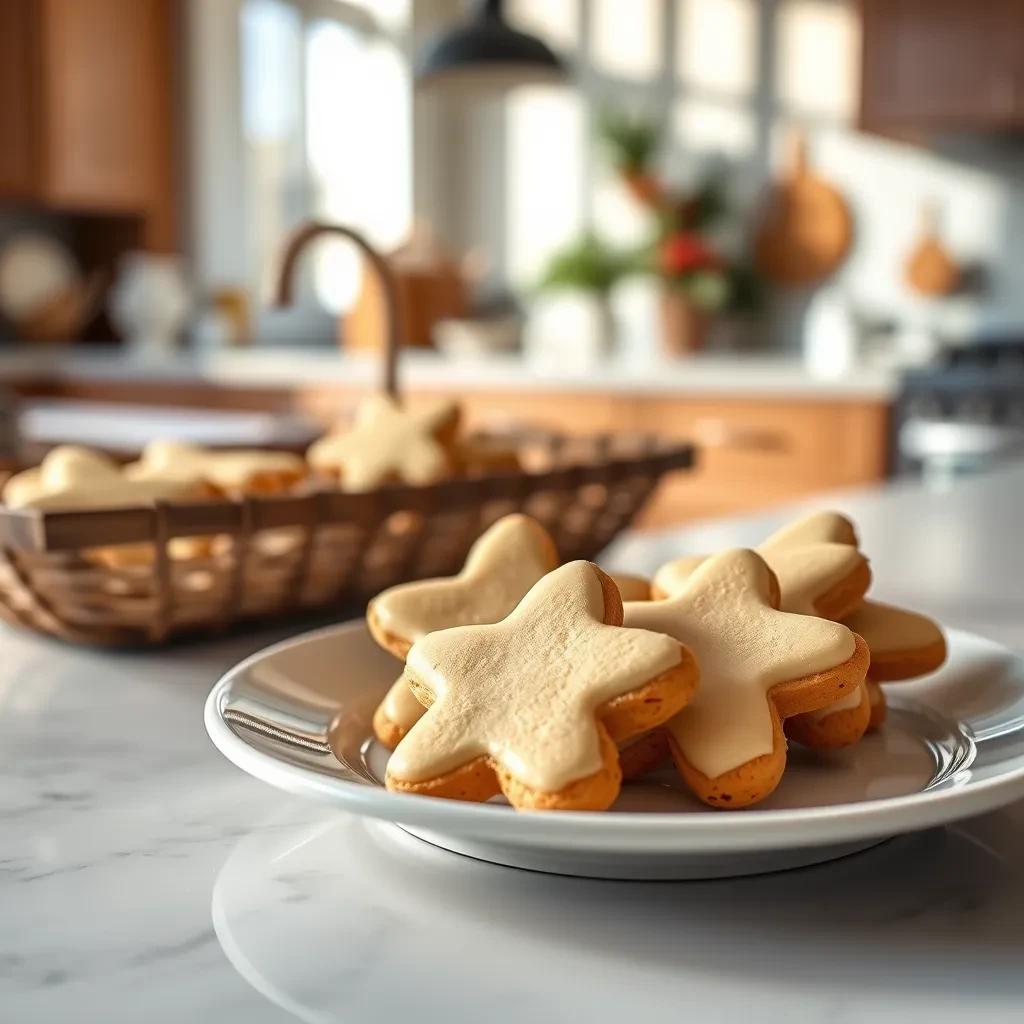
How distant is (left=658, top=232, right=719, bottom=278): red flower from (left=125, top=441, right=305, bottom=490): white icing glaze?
10.6 ft

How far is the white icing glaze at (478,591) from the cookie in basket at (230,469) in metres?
0.34

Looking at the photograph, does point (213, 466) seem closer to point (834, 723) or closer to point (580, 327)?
A: point (834, 723)

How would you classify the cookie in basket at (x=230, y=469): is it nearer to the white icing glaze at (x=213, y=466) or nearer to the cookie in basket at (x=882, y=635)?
the white icing glaze at (x=213, y=466)

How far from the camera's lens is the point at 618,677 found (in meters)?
0.43

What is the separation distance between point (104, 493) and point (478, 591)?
0.34m

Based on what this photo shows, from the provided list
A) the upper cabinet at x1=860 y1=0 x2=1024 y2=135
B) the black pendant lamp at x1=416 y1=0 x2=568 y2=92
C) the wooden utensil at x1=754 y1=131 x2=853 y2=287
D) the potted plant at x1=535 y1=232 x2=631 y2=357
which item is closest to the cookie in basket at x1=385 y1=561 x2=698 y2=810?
the black pendant lamp at x1=416 y1=0 x2=568 y2=92

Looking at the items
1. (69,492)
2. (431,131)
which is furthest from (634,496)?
(431,131)

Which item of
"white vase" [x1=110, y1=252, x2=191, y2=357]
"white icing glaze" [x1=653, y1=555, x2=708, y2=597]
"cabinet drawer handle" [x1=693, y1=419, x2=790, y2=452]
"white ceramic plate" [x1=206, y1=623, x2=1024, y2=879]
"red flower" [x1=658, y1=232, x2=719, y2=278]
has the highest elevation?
"red flower" [x1=658, y1=232, x2=719, y2=278]

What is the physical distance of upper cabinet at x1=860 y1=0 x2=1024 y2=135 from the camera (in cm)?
347

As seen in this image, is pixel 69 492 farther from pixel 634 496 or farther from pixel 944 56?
pixel 944 56

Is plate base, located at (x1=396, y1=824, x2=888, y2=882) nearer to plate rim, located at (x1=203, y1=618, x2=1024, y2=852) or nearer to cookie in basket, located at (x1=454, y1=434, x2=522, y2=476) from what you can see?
plate rim, located at (x1=203, y1=618, x2=1024, y2=852)

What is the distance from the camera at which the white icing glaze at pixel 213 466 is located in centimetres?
90

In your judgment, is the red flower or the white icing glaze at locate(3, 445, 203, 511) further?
the red flower

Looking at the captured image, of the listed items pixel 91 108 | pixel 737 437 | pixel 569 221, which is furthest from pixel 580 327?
pixel 91 108
